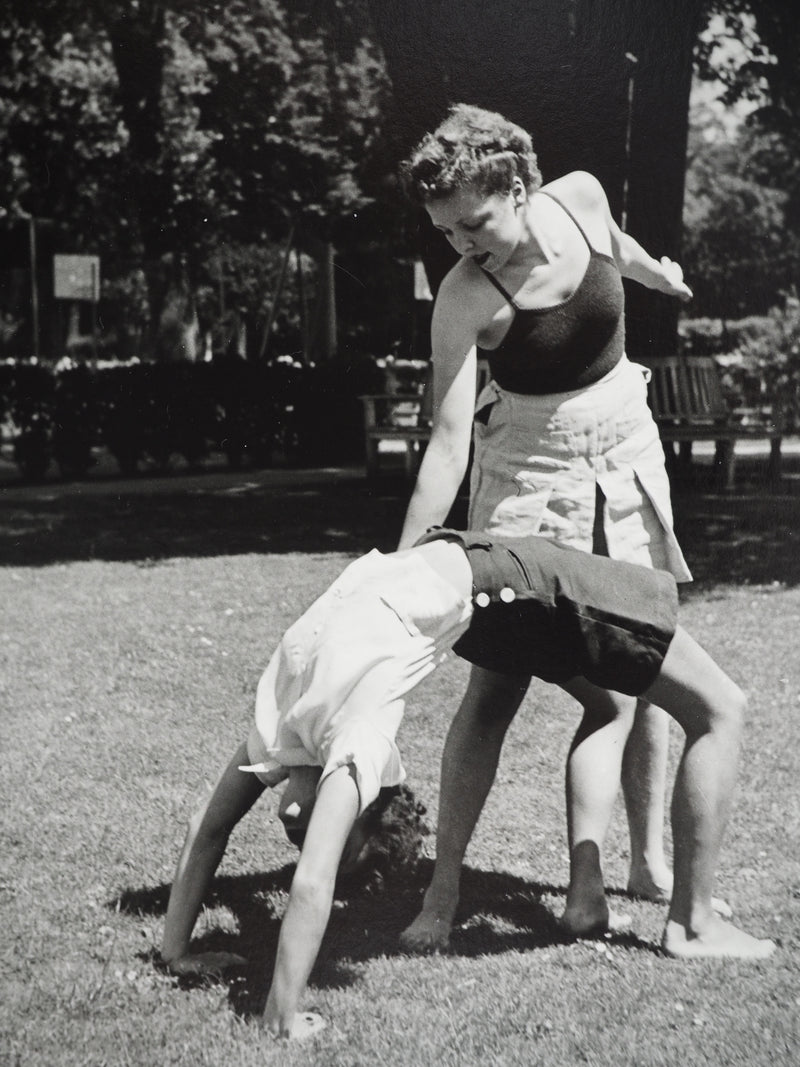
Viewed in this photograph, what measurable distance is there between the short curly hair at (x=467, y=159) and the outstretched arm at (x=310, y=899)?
1405 mm

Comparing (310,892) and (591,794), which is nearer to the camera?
(310,892)

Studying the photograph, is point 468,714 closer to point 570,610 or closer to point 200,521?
point 570,610

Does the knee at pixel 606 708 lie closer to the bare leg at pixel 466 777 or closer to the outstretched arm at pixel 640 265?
the bare leg at pixel 466 777

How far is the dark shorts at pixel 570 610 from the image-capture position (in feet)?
10.6

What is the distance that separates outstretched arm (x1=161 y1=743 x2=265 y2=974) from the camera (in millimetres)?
3377

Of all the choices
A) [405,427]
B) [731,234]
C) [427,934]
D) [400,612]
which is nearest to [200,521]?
[405,427]

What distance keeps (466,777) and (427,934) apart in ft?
1.38

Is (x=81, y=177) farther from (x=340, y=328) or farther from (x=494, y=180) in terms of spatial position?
(x=494, y=180)

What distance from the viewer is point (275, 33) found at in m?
19.7

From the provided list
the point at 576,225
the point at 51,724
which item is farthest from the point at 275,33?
Result: the point at 576,225

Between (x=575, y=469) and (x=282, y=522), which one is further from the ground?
(x=575, y=469)

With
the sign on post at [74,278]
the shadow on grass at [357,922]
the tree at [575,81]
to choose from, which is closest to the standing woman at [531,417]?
the shadow on grass at [357,922]

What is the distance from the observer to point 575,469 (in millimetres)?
3656

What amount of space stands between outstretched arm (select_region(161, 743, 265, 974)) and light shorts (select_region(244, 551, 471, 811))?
168mm
